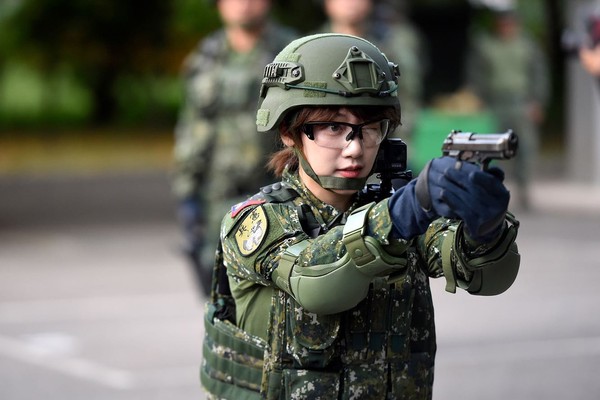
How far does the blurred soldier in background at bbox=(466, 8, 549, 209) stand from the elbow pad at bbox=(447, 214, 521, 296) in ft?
41.6

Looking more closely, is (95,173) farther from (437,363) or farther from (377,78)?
(377,78)

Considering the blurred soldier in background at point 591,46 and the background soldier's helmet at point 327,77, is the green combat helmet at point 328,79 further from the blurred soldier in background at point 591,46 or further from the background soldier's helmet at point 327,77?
the blurred soldier in background at point 591,46

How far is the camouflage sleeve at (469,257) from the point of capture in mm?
3518

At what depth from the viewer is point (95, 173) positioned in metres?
23.6

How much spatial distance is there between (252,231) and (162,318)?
6431 mm

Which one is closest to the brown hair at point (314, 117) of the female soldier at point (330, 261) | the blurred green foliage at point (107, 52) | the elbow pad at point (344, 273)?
the female soldier at point (330, 261)

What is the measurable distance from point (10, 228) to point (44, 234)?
571 mm

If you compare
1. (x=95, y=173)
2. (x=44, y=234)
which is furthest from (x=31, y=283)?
(x=95, y=173)

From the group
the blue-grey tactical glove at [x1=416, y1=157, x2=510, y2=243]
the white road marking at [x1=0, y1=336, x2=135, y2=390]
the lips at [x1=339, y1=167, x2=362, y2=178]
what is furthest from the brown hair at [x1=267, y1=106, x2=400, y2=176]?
the white road marking at [x1=0, y1=336, x2=135, y2=390]

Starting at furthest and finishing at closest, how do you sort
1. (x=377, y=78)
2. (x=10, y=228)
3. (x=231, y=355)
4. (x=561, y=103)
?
(x=561, y=103), (x=10, y=228), (x=231, y=355), (x=377, y=78)

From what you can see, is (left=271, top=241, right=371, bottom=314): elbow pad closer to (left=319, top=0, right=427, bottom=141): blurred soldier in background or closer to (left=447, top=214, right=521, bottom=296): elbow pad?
(left=447, top=214, right=521, bottom=296): elbow pad

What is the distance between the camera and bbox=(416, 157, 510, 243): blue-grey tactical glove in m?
3.07

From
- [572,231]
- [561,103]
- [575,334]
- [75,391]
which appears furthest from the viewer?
[561,103]

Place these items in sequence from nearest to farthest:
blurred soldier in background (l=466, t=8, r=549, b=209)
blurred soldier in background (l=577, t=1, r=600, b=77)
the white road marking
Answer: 1. blurred soldier in background (l=577, t=1, r=600, b=77)
2. the white road marking
3. blurred soldier in background (l=466, t=8, r=549, b=209)
